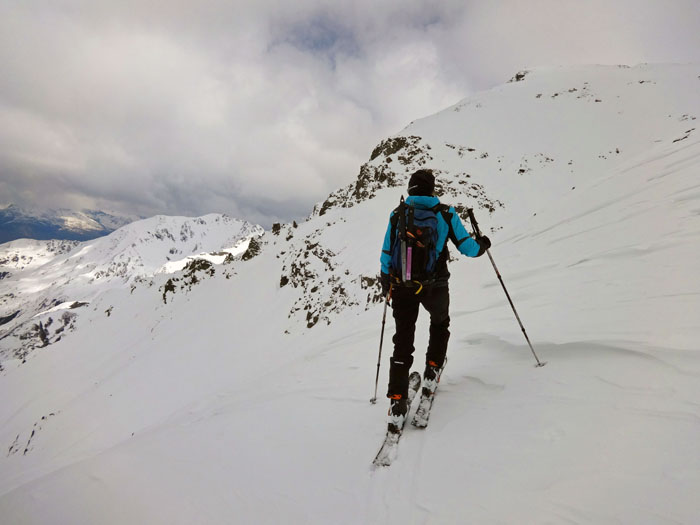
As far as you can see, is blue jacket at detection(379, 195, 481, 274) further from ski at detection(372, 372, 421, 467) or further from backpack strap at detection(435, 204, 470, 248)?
ski at detection(372, 372, 421, 467)

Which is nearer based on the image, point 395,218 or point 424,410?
point 395,218

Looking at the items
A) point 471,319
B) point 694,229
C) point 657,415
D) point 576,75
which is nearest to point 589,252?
point 694,229

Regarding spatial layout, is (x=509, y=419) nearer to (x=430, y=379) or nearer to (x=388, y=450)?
(x=430, y=379)

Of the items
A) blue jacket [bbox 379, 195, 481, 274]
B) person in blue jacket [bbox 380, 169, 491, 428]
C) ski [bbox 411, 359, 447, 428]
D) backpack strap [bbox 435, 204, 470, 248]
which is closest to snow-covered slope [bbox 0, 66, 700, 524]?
ski [bbox 411, 359, 447, 428]

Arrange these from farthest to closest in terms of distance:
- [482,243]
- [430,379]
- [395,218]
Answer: [430,379] → [482,243] → [395,218]

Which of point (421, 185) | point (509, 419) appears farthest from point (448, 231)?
point (509, 419)

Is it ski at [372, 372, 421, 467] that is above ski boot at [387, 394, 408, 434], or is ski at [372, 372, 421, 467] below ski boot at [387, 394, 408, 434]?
below

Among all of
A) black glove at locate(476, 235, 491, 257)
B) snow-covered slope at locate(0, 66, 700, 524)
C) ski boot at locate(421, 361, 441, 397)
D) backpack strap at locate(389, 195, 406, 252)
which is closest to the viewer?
snow-covered slope at locate(0, 66, 700, 524)

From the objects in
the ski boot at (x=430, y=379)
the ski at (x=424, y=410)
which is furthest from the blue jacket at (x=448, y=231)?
the ski at (x=424, y=410)

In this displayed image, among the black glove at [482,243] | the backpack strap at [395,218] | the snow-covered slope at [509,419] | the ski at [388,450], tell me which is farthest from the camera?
the black glove at [482,243]

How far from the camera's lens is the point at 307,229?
31.1 meters

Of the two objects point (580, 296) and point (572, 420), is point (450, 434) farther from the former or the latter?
point (580, 296)

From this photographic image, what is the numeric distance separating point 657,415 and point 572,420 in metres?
0.68

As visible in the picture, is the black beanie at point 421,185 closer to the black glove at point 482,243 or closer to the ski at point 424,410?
the black glove at point 482,243
